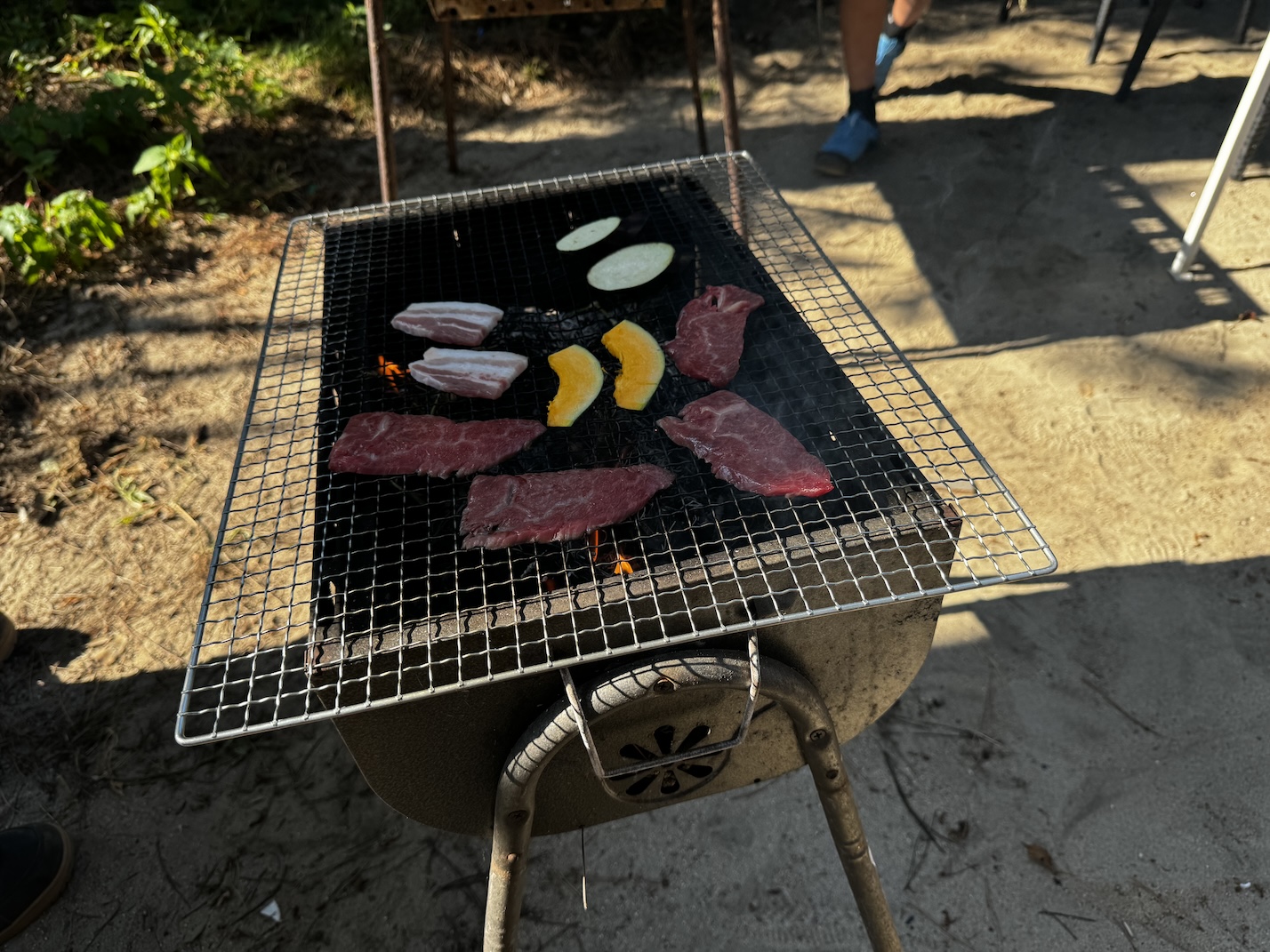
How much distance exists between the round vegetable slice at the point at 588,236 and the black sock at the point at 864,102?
3.28 m

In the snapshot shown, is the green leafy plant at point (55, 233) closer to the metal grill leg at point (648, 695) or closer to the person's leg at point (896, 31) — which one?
the metal grill leg at point (648, 695)

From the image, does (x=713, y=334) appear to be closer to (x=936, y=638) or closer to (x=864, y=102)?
(x=936, y=638)

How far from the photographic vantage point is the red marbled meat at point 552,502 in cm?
169

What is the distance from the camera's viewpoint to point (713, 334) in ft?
7.33

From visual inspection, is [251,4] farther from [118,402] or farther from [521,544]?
[521,544]

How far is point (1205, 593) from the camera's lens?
2.96 metres

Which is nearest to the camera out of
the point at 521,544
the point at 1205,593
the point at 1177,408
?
the point at 521,544

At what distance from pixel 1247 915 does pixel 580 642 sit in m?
2.10

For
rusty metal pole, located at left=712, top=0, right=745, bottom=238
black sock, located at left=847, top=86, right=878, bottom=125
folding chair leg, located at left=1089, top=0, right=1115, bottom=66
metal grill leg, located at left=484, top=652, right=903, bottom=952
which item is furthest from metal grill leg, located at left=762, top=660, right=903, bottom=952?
folding chair leg, located at left=1089, top=0, right=1115, bottom=66

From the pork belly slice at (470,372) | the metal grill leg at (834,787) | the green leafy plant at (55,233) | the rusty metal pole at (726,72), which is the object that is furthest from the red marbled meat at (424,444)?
the green leafy plant at (55,233)

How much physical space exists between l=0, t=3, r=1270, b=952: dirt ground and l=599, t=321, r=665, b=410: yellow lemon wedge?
53.7 inches

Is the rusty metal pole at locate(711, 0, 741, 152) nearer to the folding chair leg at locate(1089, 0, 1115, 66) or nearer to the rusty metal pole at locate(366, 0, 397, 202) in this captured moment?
the rusty metal pole at locate(366, 0, 397, 202)

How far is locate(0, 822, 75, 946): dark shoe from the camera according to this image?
239 centimetres

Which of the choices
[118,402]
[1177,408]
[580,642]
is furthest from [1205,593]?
[118,402]
